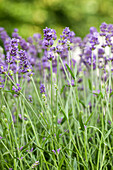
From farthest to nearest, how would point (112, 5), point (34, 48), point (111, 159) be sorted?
point (112, 5)
point (34, 48)
point (111, 159)

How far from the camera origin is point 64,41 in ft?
4.08

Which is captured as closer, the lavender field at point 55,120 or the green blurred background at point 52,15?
the lavender field at point 55,120

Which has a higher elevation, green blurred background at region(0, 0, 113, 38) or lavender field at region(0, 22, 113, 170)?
green blurred background at region(0, 0, 113, 38)

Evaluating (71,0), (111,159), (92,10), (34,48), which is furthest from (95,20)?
(111,159)

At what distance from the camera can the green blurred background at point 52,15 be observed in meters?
8.57

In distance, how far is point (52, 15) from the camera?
9.19 metres

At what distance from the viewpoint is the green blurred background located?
337 inches

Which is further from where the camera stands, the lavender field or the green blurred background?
the green blurred background

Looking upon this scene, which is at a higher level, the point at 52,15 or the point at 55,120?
the point at 52,15

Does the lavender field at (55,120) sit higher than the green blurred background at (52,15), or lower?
lower

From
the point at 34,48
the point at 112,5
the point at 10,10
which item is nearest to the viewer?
the point at 34,48

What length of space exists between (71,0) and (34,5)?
4.76ft

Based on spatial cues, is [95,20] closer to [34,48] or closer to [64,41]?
[34,48]

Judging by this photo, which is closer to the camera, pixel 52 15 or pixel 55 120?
pixel 55 120
